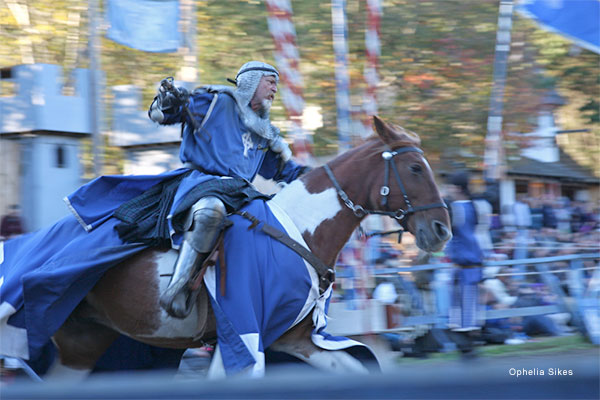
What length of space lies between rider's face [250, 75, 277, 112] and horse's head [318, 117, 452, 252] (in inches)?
22.8

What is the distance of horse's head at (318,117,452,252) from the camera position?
4.35 m

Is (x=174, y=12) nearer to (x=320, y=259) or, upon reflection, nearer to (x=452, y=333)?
(x=452, y=333)

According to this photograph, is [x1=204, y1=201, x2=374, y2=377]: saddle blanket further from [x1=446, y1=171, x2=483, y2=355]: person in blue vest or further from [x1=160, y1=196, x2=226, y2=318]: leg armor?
[x1=446, y1=171, x2=483, y2=355]: person in blue vest

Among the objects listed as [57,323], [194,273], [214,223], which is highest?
[214,223]

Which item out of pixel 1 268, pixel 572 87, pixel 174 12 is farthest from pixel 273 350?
pixel 572 87

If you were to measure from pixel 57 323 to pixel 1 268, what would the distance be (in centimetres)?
61

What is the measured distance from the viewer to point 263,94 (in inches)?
185

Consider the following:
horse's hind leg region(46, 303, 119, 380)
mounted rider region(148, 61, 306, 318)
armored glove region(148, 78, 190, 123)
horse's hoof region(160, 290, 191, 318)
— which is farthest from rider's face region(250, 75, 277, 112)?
horse's hind leg region(46, 303, 119, 380)

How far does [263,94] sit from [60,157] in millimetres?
8171

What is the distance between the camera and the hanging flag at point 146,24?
9055 millimetres

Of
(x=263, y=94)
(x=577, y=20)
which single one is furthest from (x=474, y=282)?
(x=263, y=94)

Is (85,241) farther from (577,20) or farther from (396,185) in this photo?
(577,20)

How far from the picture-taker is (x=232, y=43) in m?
13.7

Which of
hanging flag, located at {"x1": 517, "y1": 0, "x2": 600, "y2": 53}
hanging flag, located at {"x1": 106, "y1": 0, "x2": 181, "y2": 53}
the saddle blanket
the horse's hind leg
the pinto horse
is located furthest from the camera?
hanging flag, located at {"x1": 106, "y1": 0, "x2": 181, "y2": 53}
